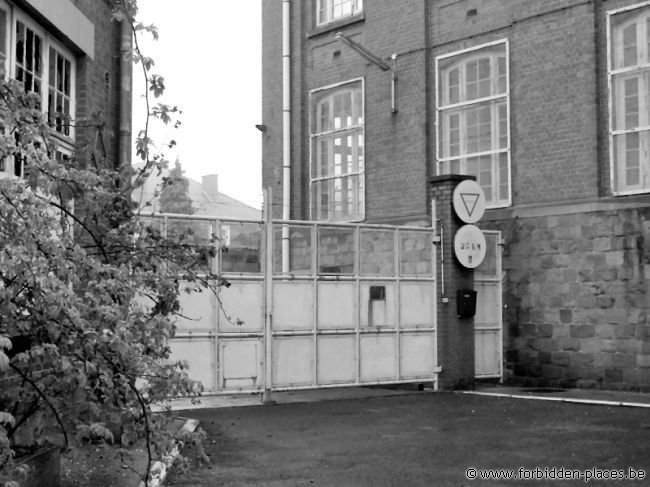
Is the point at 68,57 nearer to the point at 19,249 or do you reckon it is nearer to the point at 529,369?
the point at 19,249

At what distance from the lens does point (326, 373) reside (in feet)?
45.9

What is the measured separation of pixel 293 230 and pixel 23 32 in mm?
12032

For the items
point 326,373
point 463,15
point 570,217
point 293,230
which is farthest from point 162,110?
point 293,230

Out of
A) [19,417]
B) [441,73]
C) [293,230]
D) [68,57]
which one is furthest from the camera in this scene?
[293,230]

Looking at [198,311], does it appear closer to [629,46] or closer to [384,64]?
[384,64]

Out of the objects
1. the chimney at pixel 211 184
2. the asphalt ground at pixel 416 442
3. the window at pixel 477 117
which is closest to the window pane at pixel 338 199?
the window at pixel 477 117

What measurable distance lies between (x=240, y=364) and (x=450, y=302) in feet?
12.6

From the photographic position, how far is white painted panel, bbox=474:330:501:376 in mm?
15758

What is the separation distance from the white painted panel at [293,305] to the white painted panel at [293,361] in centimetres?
21

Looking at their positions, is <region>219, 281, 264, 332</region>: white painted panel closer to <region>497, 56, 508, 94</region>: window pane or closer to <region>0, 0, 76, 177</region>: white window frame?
<region>0, 0, 76, 177</region>: white window frame

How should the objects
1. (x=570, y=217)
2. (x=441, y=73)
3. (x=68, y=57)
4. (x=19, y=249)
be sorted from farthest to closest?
(x=441, y=73), (x=570, y=217), (x=68, y=57), (x=19, y=249)

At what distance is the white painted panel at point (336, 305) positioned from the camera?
46.0 feet

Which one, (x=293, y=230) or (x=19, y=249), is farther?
(x=293, y=230)

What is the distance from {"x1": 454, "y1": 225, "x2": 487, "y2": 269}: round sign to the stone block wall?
1114mm
